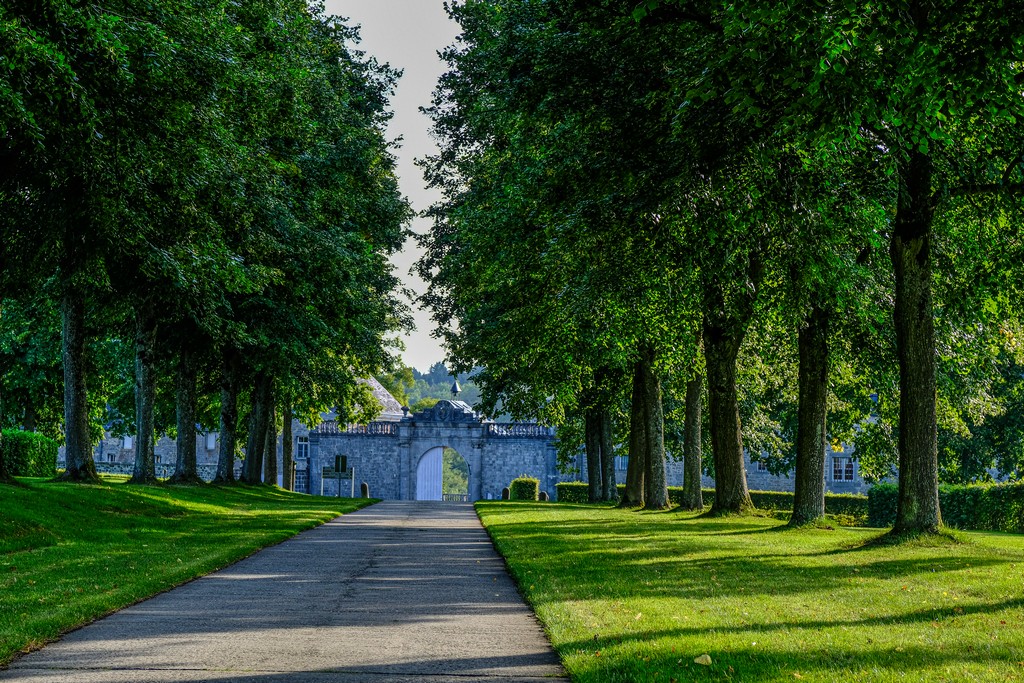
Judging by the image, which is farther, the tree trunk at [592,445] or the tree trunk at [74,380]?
the tree trunk at [592,445]

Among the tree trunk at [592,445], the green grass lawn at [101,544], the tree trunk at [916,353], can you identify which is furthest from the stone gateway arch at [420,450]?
the tree trunk at [916,353]

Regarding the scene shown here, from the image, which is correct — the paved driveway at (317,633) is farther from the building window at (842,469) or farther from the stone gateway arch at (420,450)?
the building window at (842,469)

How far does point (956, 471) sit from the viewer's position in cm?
4416

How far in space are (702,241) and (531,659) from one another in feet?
30.9

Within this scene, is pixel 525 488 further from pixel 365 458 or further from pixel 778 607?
pixel 778 607

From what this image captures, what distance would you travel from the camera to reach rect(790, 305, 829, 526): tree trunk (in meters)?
19.0

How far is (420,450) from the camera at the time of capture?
70125 mm

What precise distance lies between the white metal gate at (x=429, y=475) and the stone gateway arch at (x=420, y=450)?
0.89 metres

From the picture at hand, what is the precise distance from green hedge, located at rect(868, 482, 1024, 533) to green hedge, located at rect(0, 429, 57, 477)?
29093 millimetres

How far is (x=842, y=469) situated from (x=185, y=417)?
48566 mm

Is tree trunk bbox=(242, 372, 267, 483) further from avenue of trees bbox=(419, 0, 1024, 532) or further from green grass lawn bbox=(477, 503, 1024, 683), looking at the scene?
green grass lawn bbox=(477, 503, 1024, 683)

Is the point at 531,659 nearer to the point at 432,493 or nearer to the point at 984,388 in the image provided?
the point at 984,388

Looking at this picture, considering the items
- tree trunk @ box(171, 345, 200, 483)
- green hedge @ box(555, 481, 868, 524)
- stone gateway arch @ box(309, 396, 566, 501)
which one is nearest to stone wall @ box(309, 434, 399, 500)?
stone gateway arch @ box(309, 396, 566, 501)

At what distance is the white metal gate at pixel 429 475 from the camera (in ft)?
235
